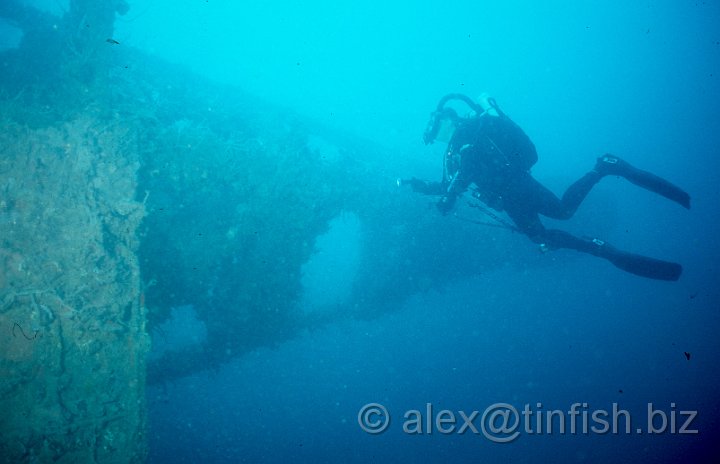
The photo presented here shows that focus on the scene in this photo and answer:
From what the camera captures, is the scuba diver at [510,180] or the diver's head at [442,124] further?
the diver's head at [442,124]

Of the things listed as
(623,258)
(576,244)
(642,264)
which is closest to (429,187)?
(576,244)

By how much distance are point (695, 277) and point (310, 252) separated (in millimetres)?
28717

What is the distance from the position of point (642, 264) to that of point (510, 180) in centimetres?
225

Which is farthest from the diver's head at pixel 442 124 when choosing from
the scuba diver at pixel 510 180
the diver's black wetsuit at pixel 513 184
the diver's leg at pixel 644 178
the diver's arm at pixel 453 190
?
the diver's leg at pixel 644 178

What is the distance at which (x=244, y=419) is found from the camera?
7.66m

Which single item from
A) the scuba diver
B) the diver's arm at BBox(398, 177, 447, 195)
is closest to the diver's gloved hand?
the scuba diver

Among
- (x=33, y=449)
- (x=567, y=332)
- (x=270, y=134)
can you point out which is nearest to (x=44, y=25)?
(x=270, y=134)

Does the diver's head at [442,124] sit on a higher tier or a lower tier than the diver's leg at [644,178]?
lower

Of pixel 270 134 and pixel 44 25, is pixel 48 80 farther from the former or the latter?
pixel 270 134

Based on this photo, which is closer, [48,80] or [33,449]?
[33,449]

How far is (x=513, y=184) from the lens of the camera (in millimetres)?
5598

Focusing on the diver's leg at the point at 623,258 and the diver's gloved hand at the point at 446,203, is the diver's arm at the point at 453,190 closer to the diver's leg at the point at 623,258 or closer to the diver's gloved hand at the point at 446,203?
the diver's gloved hand at the point at 446,203

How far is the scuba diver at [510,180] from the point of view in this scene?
17.9 ft

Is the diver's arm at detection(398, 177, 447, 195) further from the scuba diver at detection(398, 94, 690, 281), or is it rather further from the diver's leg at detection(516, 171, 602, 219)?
the diver's leg at detection(516, 171, 602, 219)
